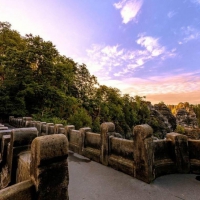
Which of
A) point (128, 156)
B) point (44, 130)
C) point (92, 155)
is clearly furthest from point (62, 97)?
point (128, 156)

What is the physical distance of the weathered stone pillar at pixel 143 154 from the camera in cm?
306

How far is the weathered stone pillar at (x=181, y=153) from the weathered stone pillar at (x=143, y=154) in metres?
0.91

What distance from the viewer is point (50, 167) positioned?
1.67 metres

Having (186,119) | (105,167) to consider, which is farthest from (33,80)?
(186,119)

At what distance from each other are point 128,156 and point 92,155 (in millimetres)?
1654

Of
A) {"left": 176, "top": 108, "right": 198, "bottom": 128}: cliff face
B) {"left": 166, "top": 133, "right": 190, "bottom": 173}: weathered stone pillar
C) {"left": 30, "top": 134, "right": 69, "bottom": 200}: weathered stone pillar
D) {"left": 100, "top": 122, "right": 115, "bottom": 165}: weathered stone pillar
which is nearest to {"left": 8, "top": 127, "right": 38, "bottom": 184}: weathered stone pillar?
{"left": 30, "top": 134, "right": 69, "bottom": 200}: weathered stone pillar

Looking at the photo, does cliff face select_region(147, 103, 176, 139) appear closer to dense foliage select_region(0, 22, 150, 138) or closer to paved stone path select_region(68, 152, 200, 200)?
dense foliage select_region(0, 22, 150, 138)

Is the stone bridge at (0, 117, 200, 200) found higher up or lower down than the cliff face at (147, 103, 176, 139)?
higher up

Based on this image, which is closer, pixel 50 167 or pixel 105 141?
pixel 50 167

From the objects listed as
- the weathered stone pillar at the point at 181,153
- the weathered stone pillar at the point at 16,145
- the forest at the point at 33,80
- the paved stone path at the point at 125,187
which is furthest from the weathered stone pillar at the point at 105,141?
the forest at the point at 33,80

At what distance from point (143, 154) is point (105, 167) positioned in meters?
1.50

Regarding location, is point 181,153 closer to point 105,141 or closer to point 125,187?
point 125,187

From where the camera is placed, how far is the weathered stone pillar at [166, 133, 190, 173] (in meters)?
3.55

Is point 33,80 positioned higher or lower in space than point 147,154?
higher
